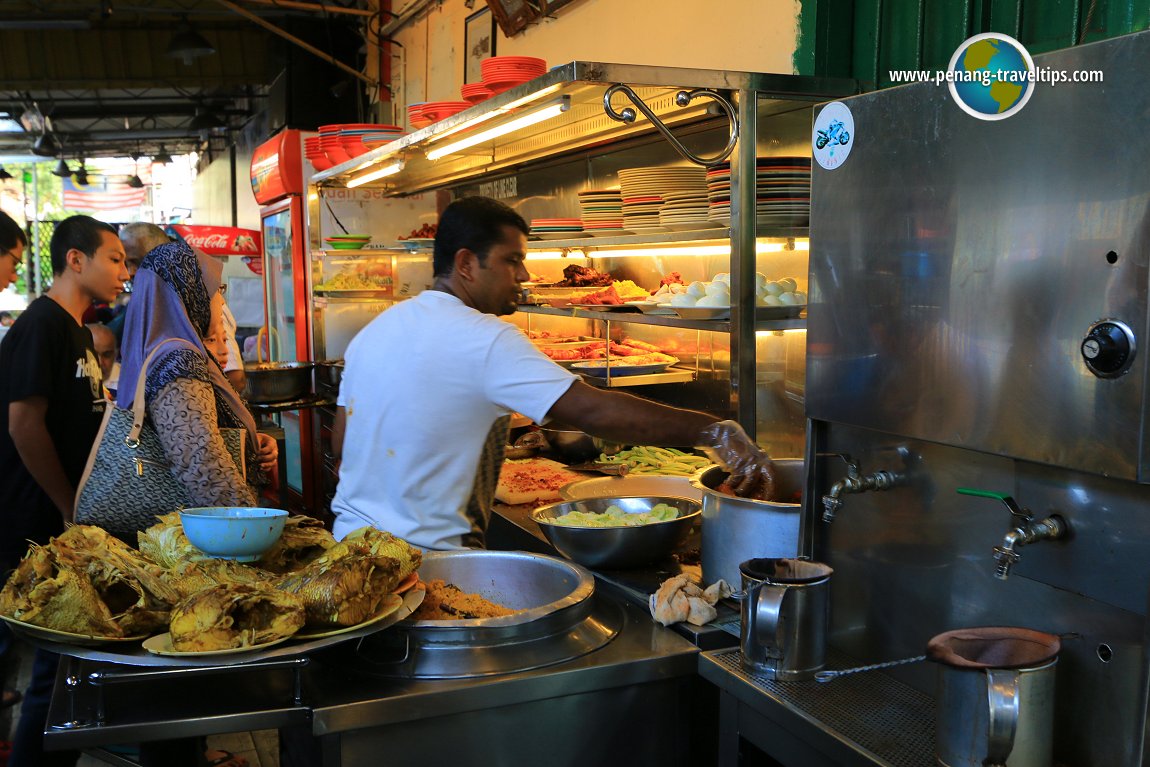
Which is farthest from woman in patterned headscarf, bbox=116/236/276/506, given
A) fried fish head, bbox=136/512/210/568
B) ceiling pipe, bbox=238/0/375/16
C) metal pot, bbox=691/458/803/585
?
ceiling pipe, bbox=238/0/375/16

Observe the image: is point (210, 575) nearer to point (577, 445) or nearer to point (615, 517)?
point (615, 517)

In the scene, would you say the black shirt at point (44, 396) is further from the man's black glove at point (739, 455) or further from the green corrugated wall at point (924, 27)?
the green corrugated wall at point (924, 27)

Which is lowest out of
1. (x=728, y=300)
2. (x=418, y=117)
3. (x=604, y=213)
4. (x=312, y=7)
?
(x=728, y=300)

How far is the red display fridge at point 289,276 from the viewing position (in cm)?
747

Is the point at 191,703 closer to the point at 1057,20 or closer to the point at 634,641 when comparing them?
the point at 634,641

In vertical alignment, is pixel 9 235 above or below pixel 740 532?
above

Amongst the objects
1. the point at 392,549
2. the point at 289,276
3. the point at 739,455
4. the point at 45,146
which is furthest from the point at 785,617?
the point at 45,146

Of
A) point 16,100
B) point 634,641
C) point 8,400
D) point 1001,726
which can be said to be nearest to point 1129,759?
point 1001,726

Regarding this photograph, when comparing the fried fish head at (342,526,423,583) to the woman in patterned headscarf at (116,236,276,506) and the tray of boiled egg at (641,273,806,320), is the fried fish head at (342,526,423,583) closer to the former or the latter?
the woman in patterned headscarf at (116,236,276,506)

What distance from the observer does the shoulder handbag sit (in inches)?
A: 116

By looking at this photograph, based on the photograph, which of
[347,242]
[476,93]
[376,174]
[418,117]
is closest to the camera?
[476,93]

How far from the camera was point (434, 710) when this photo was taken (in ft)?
6.49

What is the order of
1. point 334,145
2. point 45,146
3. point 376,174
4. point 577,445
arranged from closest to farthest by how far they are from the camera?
point 577,445
point 376,174
point 334,145
point 45,146

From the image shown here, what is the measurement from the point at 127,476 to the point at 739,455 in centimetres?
183
